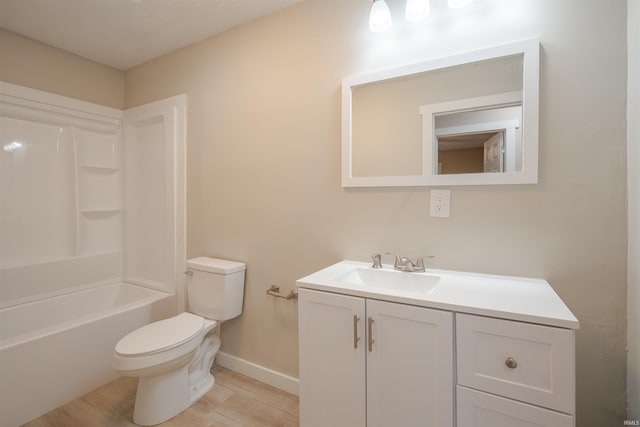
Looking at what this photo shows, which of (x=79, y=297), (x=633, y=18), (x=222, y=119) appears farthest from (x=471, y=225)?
(x=79, y=297)

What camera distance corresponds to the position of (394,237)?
5.19 ft

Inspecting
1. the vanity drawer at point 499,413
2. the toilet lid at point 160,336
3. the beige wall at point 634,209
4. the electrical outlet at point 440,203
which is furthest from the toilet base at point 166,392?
the beige wall at point 634,209

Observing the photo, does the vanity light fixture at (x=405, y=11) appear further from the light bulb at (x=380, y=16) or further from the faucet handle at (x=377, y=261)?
the faucet handle at (x=377, y=261)

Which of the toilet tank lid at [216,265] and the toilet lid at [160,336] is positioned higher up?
the toilet tank lid at [216,265]

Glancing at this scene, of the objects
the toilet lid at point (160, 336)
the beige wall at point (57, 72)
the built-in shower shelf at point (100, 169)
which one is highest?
the beige wall at point (57, 72)

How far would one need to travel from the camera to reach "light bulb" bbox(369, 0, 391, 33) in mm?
1470

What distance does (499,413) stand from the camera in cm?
97

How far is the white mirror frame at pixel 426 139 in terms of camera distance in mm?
1260

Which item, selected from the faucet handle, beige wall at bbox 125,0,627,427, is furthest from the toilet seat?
the faucet handle

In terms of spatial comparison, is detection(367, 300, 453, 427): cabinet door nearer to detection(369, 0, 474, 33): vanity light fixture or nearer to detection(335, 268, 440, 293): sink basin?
detection(335, 268, 440, 293): sink basin

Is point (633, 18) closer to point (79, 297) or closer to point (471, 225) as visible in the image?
point (471, 225)

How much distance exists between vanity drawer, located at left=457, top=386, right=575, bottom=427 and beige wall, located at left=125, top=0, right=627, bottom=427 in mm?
496

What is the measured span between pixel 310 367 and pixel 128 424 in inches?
45.7

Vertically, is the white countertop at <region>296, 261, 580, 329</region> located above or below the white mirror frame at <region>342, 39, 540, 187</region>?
below
